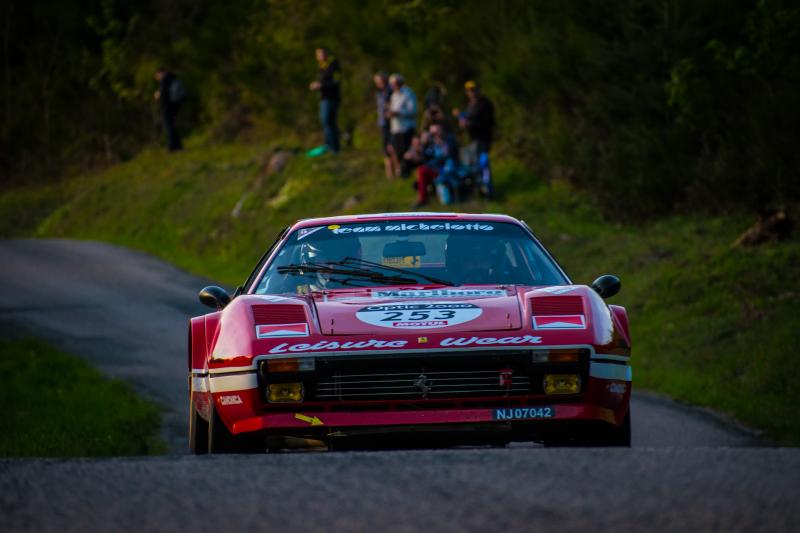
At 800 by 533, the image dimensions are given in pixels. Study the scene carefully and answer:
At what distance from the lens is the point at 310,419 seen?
630 centimetres

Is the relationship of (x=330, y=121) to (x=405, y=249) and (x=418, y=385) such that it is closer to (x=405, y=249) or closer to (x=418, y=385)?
(x=405, y=249)

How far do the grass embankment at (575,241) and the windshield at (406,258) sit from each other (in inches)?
129

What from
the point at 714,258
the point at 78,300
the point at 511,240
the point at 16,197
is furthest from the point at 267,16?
the point at 511,240

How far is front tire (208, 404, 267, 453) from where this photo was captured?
655cm

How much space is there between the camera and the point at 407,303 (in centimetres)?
669

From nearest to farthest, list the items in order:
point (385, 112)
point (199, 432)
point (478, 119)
Result: point (199, 432), point (478, 119), point (385, 112)

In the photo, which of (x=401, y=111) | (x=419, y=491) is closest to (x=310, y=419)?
(x=419, y=491)

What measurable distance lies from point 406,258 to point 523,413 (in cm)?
175

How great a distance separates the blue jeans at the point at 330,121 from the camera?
92.2 ft

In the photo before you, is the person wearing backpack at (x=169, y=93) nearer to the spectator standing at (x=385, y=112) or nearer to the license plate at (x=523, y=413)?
the spectator standing at (x=385, y=112)

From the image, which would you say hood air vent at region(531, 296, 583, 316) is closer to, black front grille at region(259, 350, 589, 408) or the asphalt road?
black front grille at region(259, 350, 589, 408)

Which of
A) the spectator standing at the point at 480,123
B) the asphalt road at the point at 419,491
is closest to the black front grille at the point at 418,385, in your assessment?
the asphalt road at the point at 419,491

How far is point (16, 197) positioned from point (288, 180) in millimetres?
17847

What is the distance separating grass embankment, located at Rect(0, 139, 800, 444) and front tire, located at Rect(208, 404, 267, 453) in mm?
4867
